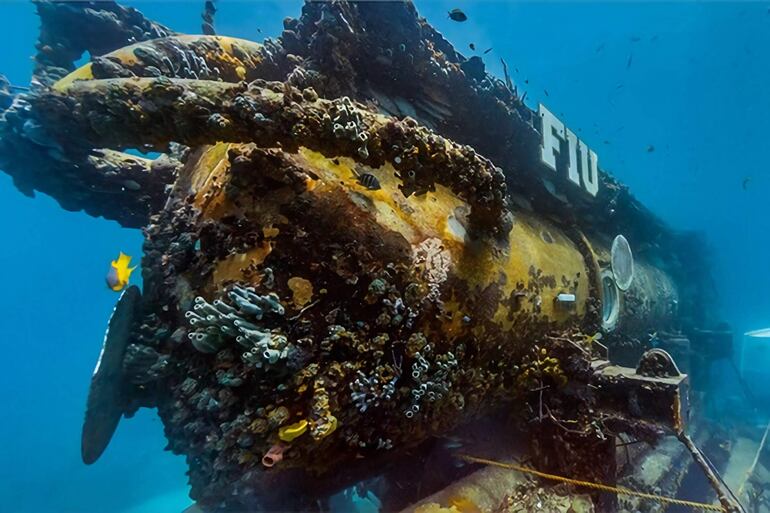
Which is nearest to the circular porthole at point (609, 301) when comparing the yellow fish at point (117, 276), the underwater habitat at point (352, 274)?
the underwater habitat at point (352, 274)

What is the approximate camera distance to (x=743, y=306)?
62.0 meters

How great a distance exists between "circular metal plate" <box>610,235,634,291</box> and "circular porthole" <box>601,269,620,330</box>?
228 millimetres

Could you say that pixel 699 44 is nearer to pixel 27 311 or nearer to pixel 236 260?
pixel 236 260

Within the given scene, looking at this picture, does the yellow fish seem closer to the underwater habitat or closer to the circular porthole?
the underwater habitat

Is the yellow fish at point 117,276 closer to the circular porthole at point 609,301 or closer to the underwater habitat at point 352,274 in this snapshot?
the underwater habitat at point 352,274

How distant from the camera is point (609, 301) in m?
7.85

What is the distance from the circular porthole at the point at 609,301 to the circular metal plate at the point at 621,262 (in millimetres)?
228

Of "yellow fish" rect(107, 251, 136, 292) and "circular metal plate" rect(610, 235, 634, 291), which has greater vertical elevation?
"circular metal plate" rect(610, 235, 634, 291)

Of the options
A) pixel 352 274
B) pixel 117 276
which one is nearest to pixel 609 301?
pixel 352 274

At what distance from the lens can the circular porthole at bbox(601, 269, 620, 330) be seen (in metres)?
7.52

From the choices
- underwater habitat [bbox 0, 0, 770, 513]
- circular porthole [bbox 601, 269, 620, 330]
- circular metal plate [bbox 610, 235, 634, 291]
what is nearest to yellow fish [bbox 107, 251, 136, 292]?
underwater habitat [bbox 0, 0, 770, 513]

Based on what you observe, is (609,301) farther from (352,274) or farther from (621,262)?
(352,274)

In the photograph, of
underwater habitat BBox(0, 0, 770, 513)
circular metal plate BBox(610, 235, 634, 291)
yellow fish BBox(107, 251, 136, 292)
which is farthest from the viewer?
circular metal plate BBox(610, 235, 634, 291)

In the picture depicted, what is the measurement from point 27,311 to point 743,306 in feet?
539
